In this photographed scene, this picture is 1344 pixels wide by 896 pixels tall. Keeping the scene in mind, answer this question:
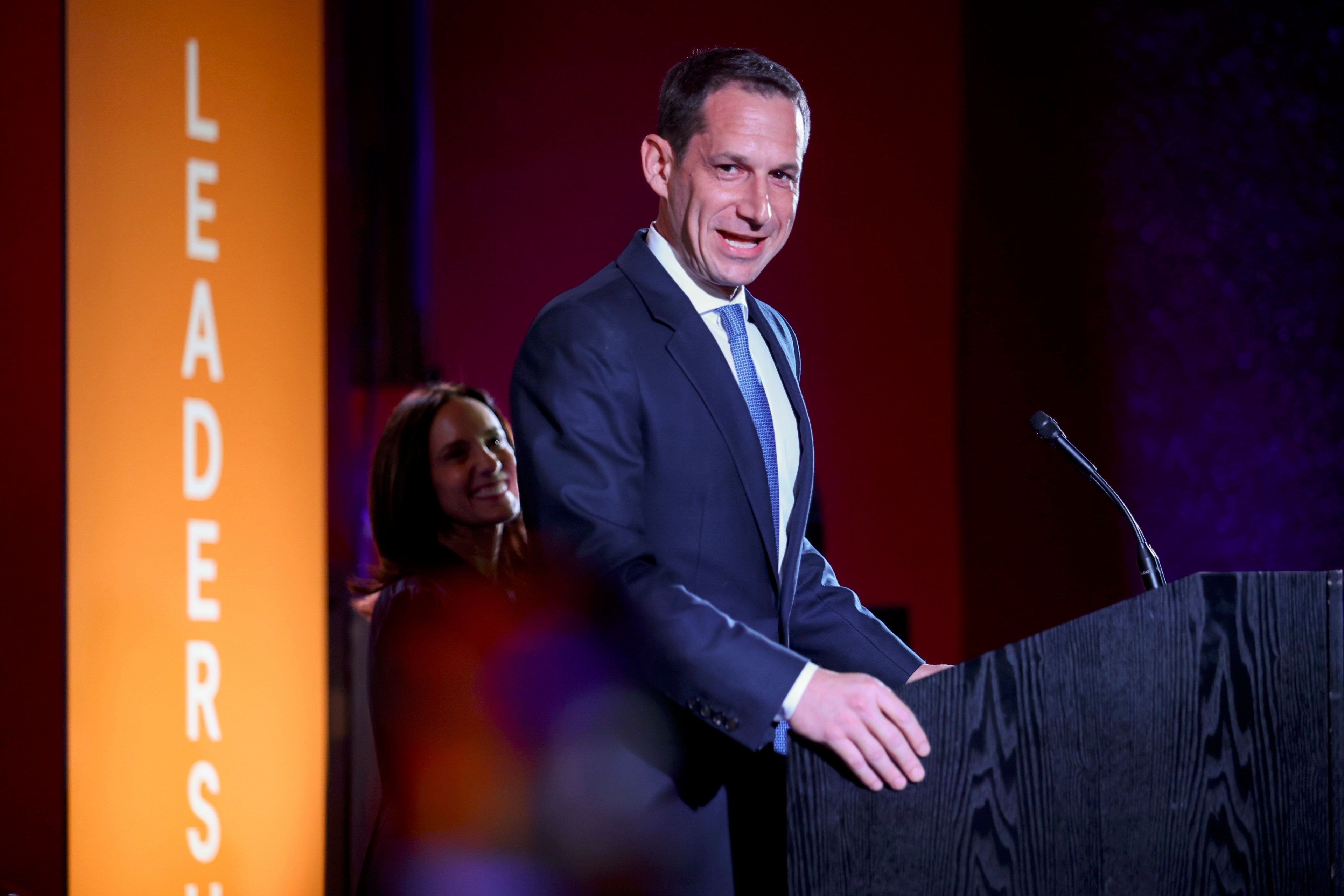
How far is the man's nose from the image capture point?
120 cm

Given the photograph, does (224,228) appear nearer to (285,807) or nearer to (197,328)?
(197,328)

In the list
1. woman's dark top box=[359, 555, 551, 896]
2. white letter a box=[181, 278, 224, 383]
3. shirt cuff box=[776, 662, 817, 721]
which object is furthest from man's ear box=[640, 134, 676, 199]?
white letter a box=[181, 278, 224, 383]

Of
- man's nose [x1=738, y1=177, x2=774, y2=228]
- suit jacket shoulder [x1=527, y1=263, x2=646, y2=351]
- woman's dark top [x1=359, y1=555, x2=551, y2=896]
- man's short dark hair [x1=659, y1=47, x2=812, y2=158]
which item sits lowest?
woman's dark top [x1=359, y1=555, x2=551, y2=896]

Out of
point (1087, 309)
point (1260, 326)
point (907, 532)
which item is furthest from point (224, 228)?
point (1260, 326)

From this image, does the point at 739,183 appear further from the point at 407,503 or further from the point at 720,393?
the point at 407,503

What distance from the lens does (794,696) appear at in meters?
0.90

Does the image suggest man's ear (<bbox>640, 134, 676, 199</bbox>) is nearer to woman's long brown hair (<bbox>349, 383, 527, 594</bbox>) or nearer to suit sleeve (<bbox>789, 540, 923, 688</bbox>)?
suit sleeve (<bbox>789, 540, 923, 688</bbox>)

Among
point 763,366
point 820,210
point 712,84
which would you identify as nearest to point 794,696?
point 763,366

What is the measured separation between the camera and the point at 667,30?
2.99m

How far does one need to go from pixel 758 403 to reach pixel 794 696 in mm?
395

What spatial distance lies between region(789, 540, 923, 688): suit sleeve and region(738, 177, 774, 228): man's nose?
0.38m

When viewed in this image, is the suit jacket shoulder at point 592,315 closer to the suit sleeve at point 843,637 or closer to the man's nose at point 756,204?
the man's nose at point 756,204
